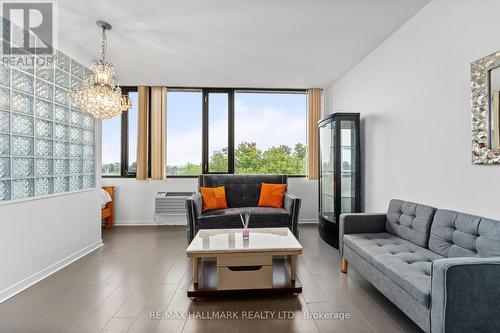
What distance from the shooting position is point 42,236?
2.77 meters

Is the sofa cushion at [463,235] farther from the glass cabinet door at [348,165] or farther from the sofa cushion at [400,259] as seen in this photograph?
the glass cabinet door at [348,165]

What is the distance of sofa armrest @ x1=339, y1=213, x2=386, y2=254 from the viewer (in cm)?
279

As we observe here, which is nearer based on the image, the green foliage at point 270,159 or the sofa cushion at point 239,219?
the sofa cushion at point 239,219

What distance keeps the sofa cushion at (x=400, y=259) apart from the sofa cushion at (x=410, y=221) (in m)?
0.06

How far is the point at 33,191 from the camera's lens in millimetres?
2691

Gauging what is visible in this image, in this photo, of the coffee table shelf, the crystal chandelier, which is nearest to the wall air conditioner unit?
the crystal chandelier

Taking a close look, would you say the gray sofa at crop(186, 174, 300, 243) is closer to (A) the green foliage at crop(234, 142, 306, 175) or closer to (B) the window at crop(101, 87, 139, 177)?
(A) the green foliage at crop(234, 142, 306, 175)

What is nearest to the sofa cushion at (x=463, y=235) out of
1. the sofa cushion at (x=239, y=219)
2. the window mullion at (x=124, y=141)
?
the sofa cushion at (x=239, y=219)

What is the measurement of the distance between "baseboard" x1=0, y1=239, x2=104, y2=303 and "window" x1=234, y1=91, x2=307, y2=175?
284 cm

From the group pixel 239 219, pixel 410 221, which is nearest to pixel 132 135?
pixel 239 219

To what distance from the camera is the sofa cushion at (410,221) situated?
2299 mm

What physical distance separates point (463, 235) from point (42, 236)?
3.84 metres

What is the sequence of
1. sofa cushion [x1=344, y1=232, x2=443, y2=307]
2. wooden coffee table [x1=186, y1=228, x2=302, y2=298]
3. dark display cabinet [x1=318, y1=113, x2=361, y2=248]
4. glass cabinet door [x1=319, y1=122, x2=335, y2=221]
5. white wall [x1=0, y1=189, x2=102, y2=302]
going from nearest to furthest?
sofa cushion [x1=344, y1=232, x2=443, y2=307]
wooden coffee table [x1=186, y1=228, x2=302, y2=298]
white wall [x1=0, y1=189, x2=102, y2=302]
dark display cabinet [x1=318, y1=113, x2=361, y2=248]
glass cabinet door [x1=319, y1=122, x2=335, y2=221]

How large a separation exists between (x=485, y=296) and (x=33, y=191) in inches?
148
